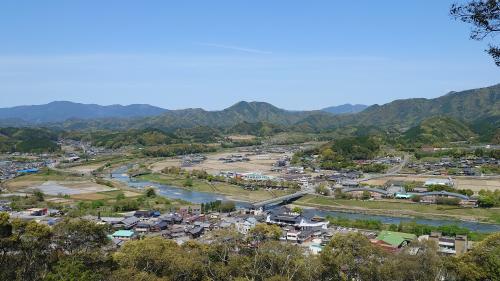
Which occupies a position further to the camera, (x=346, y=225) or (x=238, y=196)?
(x=238, y=196)

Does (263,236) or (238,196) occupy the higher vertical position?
(263,236)

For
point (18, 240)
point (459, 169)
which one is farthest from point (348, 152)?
point (18, 240)

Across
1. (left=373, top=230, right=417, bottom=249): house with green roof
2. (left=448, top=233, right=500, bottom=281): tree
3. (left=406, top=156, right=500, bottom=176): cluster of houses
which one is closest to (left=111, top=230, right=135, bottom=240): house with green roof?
(left=373, top=230, right=417, bottom=249): house with green roof

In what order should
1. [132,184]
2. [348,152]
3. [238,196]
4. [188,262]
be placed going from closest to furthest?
[188,262]
[238,196]
[132,184]
[348,152]

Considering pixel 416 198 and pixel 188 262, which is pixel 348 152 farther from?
pixel 188 262

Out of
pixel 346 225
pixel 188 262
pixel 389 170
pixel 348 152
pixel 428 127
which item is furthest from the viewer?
pixel 428 127

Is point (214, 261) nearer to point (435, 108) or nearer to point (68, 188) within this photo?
point (68, 188)
